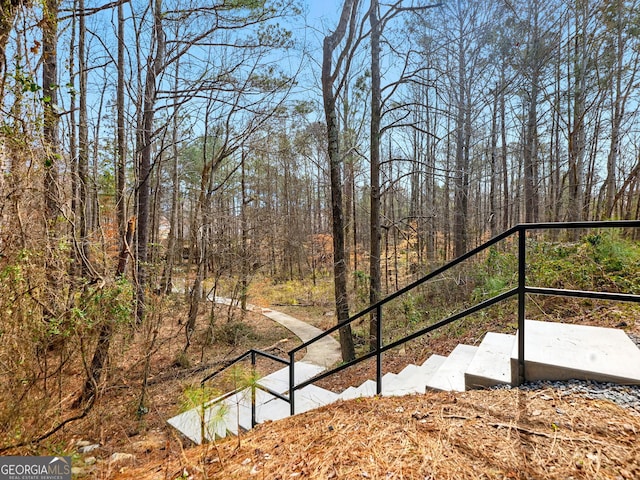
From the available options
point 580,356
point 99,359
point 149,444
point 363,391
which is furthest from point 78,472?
point 580,356

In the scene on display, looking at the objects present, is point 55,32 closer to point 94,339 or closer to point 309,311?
point 94,339

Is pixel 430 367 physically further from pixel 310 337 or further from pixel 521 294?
pixel 310 337

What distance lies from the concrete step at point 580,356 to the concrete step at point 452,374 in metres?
0.47

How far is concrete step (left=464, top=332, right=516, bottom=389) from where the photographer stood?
81.2 inches

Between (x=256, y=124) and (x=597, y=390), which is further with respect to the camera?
(x=256, y=124)

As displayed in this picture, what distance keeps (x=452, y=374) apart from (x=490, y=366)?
1.19 feet

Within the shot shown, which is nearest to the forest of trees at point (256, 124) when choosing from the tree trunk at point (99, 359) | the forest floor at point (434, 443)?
the tree trunk at point (99, 359)

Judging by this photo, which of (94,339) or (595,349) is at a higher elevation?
(595,349)

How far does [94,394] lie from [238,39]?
6841mm

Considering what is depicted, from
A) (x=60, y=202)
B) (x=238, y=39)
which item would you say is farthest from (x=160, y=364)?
(x=238, y=39)

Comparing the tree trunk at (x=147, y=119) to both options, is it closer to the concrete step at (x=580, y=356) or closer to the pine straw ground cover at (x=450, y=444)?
the pine straw ground cover at (x=450, y=444)

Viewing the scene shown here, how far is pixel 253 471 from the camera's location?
172cm

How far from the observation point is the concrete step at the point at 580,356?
1756 millimetres

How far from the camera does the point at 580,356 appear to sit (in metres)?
1.94
